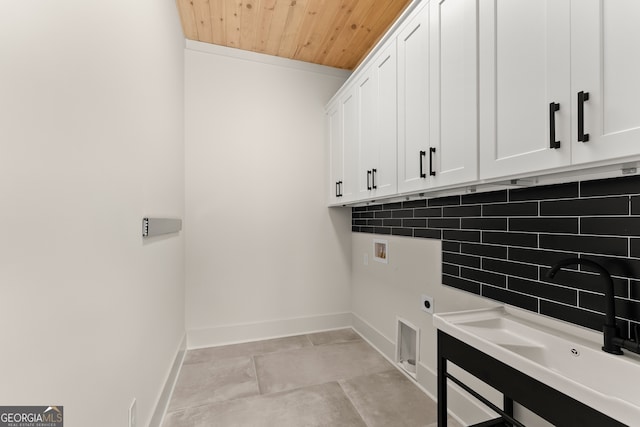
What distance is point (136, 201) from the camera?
51.6 inches

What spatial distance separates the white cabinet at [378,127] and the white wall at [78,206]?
1.42 meters

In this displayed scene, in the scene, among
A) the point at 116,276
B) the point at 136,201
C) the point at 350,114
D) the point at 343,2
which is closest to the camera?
the point at 116,276

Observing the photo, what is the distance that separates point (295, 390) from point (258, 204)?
1657mm

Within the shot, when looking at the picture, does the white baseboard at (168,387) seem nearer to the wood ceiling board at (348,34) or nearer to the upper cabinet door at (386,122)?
the upper cabinet door at (386,122)

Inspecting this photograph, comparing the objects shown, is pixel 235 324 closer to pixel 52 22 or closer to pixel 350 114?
pixel 350 114

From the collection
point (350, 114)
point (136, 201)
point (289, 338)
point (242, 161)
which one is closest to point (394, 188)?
point (350, 114)

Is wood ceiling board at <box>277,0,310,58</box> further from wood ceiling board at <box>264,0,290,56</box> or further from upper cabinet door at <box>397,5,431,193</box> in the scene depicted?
upper cabinet door at <box>397,5,431,193</box>

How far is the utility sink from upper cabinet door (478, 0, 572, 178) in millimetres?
655

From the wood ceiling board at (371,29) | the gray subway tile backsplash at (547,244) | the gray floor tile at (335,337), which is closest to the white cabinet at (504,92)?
the gray subway tile backsplash at (547,244)

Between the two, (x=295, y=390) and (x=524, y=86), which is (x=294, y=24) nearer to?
(x=524, y=86)

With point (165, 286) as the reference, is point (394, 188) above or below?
above

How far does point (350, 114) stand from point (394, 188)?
998 millimetres

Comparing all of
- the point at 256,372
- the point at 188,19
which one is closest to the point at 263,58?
the point at 188,19

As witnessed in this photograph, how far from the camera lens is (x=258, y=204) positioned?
9.28 feet
